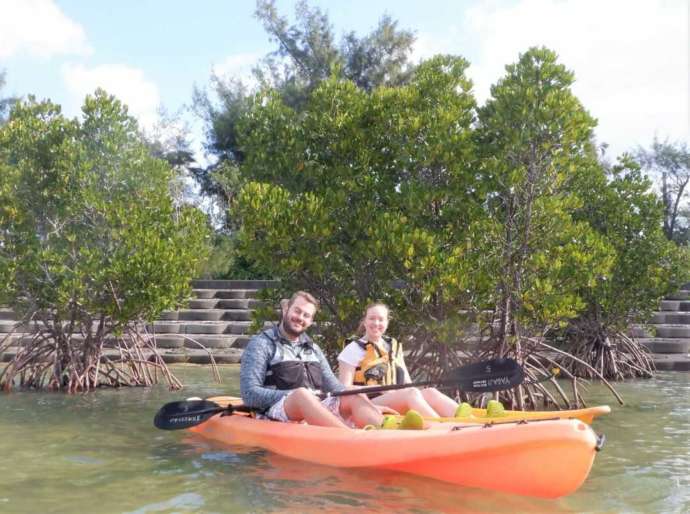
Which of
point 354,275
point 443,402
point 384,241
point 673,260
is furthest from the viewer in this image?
point 673,260

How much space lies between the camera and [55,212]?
9.51 metres

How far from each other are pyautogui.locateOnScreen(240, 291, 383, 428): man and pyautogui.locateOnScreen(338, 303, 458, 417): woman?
0.22 meters

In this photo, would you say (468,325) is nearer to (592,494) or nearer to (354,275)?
(354,275)

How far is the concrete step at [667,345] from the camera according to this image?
1310 cm

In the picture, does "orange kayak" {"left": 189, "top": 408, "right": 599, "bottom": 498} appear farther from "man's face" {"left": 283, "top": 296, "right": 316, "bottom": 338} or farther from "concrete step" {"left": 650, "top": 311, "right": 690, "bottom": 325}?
"concrete step" {"left": 650, "top": 311, "right": 690, "bottom": 325}

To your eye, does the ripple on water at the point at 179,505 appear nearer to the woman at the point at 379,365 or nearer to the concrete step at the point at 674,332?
the woman at the point at 379,365

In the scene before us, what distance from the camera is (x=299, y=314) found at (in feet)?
19.5

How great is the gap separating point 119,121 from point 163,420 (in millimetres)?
4461

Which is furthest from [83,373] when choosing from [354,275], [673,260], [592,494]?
[673,260]

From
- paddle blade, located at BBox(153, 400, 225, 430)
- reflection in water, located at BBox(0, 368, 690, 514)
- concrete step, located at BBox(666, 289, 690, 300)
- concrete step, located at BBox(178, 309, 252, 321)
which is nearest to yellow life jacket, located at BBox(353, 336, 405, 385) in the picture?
reflection in water, located at BBox(0, 368, 690, 514)

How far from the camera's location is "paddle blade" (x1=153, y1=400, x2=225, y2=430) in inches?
246

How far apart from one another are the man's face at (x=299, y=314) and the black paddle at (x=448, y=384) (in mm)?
509

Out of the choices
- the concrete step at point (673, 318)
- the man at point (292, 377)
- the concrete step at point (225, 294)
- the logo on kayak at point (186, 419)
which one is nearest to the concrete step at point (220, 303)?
the concrete step at point (225, 294)

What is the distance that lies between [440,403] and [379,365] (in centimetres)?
55
